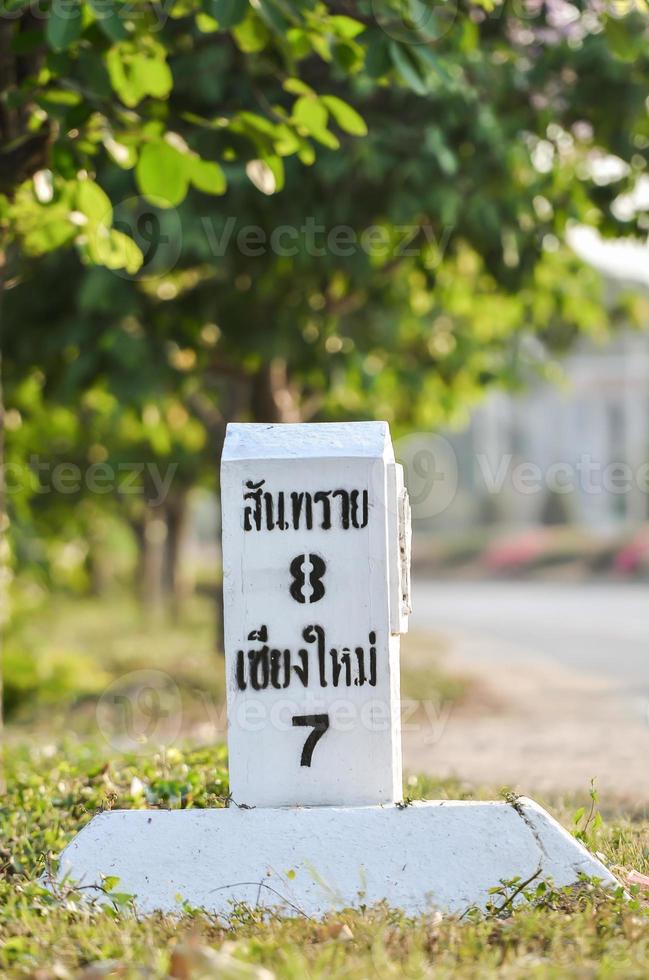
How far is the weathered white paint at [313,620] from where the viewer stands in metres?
3.98

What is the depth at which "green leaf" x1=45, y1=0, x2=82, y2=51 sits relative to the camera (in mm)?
4289

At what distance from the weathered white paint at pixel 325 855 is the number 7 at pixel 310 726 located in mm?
184

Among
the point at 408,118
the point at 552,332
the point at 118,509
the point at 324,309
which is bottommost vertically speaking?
the point at 118,509

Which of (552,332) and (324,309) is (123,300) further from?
(552,332)

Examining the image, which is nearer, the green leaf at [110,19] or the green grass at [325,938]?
the green grass at [325,938]

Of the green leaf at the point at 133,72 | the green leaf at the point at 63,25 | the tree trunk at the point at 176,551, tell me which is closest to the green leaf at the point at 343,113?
the green leaf at the point at 133,72

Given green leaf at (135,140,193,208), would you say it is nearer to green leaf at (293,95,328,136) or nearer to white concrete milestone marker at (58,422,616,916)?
green leaf at (293,95,328,136)

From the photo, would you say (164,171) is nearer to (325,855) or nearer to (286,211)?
(325,855)

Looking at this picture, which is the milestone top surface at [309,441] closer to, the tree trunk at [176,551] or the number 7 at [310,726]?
the number 7 at [310,726]

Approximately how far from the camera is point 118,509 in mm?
18953

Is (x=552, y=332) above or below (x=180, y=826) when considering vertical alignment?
below

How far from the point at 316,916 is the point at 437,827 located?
18.1 inches

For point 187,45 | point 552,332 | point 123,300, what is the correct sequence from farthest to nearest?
point 552,332
point 123,300
point 187,45

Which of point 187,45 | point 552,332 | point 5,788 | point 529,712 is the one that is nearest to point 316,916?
point 5,788
